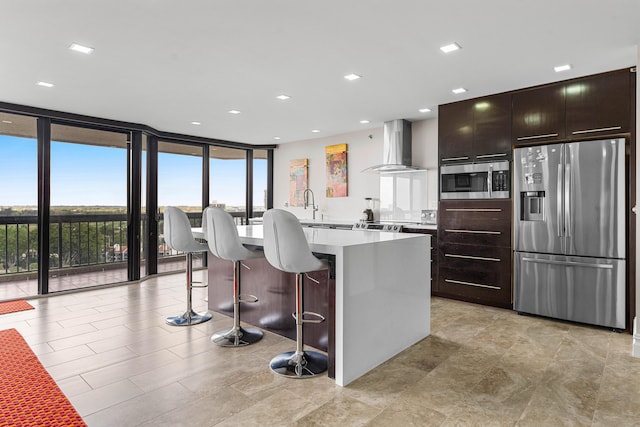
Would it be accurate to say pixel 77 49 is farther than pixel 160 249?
No

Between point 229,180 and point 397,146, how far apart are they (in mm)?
3591

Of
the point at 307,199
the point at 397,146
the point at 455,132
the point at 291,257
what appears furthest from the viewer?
the point at 307,199

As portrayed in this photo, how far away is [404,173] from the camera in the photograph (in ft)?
19.3

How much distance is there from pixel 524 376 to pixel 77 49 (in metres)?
4.23

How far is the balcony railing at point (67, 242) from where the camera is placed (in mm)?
4766

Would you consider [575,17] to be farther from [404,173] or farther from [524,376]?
[404,173]

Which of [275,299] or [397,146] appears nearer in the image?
[275,299]

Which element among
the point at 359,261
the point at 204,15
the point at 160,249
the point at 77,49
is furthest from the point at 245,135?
the point at 359,261

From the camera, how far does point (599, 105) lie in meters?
3.67

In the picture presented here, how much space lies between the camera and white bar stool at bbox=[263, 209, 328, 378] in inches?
95.0

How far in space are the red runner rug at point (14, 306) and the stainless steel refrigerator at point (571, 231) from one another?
5.58 metres

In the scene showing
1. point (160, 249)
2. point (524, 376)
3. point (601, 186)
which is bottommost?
point (524, 376)

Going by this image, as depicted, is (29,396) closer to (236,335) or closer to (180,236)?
(236,335)

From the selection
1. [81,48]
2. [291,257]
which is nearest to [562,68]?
[291,257]
